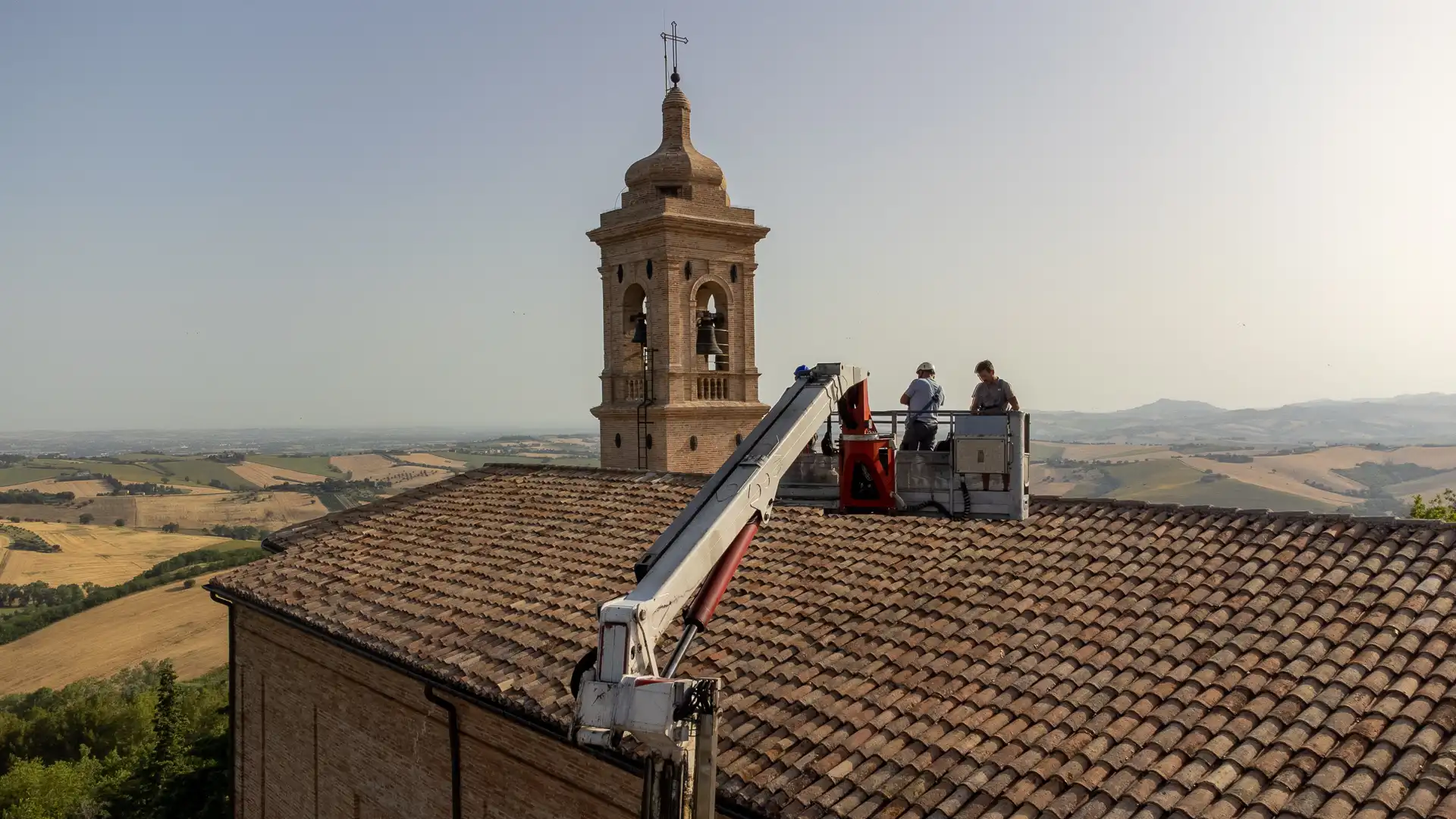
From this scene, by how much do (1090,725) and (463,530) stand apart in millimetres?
9050

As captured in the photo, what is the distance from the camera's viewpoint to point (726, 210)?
54.8 ft

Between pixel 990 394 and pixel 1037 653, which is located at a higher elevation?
pixel 990 394

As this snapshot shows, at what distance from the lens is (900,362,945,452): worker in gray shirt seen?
7.16 m

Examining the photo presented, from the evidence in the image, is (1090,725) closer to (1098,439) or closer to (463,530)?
(463,530)

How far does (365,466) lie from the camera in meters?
129

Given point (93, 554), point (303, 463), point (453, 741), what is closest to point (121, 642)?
point (93, 554)

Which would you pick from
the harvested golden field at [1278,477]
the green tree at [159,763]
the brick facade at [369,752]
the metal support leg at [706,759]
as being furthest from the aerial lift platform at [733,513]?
the harvested golden field at [1278,477]

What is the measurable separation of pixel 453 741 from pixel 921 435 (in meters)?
5.06

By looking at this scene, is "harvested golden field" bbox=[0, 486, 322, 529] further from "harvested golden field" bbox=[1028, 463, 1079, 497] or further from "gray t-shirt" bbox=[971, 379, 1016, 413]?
"gray t-shirt" bbox=[971, 379, 1016, 413]

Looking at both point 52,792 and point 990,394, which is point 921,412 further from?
point 52,792

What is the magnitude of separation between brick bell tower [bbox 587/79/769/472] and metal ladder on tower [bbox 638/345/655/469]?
22 mm

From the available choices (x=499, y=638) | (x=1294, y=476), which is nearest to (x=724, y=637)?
(x=499, y=638)

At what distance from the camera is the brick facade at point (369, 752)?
24.3ft

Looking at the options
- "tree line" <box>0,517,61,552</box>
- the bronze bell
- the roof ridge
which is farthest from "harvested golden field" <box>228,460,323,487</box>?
the roof ridge
